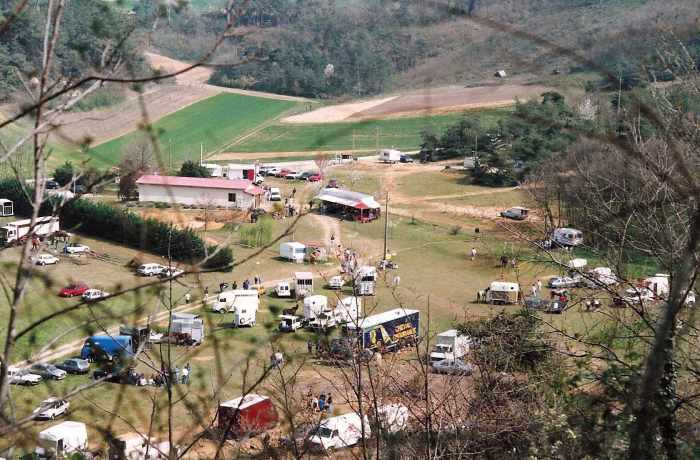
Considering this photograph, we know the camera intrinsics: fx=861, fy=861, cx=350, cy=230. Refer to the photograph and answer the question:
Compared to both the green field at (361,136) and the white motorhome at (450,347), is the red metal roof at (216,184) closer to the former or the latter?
the green field at (361,136)

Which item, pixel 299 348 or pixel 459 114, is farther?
pixel 459 114

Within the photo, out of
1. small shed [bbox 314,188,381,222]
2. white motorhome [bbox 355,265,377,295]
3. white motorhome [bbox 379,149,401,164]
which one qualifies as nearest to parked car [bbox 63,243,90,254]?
white motorhome [bbox 355,265,377,295]

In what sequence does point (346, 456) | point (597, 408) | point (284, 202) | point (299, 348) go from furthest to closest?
point (284, 202) → point (299, 348) → point (346, 456) → point (597, 408)

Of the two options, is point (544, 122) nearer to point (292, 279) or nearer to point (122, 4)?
point (122, 4)

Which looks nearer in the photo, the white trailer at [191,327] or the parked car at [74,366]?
the parked car at [74,366]

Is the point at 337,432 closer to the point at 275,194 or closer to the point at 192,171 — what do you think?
the point at 275,194

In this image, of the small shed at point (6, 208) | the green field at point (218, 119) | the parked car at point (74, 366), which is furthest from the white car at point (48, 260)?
the green field at point (218, 119)

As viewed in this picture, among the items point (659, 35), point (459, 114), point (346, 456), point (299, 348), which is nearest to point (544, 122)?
point (659, 35)

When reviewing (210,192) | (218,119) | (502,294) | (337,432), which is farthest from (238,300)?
(218,119)
